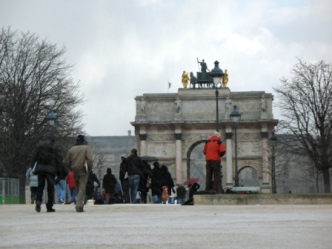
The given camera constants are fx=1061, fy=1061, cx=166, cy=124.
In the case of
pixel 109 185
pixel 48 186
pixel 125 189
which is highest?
pixel 109 185

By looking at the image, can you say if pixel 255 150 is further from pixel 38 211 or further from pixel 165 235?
pixel 165 235

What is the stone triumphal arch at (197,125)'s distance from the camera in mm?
85375

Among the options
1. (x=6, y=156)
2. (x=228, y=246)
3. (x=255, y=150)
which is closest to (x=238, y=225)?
(x=228, y=246)

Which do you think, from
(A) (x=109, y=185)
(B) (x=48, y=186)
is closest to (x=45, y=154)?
(B) (x=48, y=186)

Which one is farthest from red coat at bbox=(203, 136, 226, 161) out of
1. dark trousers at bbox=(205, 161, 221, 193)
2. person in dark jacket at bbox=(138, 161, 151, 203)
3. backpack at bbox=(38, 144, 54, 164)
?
person in dark jacket at bbox=(138, 161, 151, 203)

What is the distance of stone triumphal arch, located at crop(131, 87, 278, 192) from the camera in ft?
280

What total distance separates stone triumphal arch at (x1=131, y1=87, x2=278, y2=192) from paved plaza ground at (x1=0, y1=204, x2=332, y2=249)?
6705 cm

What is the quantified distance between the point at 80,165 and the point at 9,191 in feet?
72.4

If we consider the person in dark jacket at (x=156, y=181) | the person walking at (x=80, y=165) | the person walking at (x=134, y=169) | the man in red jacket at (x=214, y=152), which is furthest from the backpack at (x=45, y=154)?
the person in dark jacket at (x=156, y=181)

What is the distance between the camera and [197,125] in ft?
285

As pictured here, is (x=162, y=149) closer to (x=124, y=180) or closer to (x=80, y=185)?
(x=124, y=180)

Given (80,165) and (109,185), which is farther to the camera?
(109,185)

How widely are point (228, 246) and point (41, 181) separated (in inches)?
423

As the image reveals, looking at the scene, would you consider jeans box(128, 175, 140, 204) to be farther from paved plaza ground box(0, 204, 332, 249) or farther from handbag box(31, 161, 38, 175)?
paved plaza ground box(0, 204, 332, 249)
